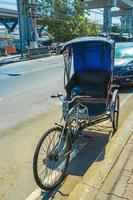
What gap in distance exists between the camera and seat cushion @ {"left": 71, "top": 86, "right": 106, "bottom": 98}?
20.2ft

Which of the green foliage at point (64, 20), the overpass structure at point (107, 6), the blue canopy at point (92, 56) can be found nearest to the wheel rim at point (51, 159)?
the blue canopy at point (92, 56)

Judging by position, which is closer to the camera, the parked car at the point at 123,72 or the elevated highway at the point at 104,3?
the parked car at the point at 123,72

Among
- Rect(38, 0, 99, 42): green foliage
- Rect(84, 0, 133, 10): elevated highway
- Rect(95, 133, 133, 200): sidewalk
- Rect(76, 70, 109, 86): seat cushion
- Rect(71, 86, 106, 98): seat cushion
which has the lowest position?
Rect(95, 133, 133, 200): sidewalk

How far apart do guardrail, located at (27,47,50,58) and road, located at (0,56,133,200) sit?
55.9ft

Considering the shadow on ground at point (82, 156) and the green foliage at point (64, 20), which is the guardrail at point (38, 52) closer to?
the green foliage at point (64, 20)

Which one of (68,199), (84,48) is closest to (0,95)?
(84,48)

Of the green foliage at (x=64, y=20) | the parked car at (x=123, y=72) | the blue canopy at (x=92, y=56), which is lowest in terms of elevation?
the parked car at (x=123, y=72)

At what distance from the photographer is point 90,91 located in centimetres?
646

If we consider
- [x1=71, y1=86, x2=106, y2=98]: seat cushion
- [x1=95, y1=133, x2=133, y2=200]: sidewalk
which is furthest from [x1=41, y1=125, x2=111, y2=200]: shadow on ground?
[x1=71, y1=86, x2=106, y2=98]: seat cushion

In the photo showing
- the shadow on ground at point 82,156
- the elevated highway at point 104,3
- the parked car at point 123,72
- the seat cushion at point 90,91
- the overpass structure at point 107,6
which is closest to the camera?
the shadow on ground at point 82,156

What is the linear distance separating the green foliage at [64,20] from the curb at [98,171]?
34711 millimetres

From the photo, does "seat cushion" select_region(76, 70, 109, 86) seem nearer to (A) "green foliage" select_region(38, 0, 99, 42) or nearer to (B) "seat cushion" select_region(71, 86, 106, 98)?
(B) "seat cushion" select_region(71, 86, 106, 98)

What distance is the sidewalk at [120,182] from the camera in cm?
381

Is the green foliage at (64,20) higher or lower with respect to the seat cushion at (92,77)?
higher
